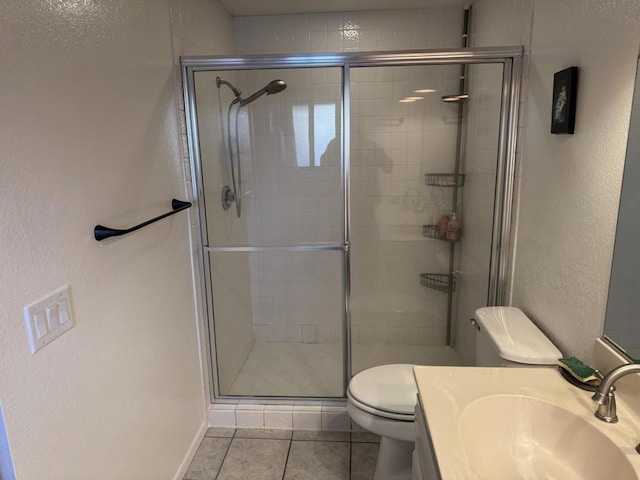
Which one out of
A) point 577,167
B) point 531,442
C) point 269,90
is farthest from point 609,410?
point 269,90

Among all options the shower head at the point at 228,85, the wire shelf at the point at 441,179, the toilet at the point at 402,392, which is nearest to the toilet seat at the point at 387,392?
the toilet at the point at 402,392

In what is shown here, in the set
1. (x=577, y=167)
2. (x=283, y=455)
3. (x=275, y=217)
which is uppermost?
(x=577, y=167)

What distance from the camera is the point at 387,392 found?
1.81 m

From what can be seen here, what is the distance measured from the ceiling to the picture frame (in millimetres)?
1285

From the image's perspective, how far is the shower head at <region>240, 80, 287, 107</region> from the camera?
7.51ft

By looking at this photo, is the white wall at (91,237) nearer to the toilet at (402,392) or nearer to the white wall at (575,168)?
the toilet at (402,392)

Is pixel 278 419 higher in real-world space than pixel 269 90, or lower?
lower

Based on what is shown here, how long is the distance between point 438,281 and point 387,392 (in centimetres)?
105

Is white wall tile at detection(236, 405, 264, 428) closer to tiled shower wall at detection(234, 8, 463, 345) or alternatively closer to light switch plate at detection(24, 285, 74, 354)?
tiled shower wall at detection(234, 8, 463, 345)

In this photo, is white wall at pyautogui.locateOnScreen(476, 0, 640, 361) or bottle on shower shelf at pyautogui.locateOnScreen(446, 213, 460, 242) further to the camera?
bottle on shower shelf at pyautogui.locateOnScreen(446, 213, 460, 242)

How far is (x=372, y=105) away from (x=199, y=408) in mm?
1860

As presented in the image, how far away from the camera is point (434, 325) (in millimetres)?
2703

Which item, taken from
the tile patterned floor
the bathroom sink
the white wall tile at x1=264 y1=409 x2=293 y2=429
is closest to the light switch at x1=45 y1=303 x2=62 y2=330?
the bathroom sink

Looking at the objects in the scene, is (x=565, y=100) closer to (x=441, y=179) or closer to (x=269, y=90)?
(x=441, y=179)
